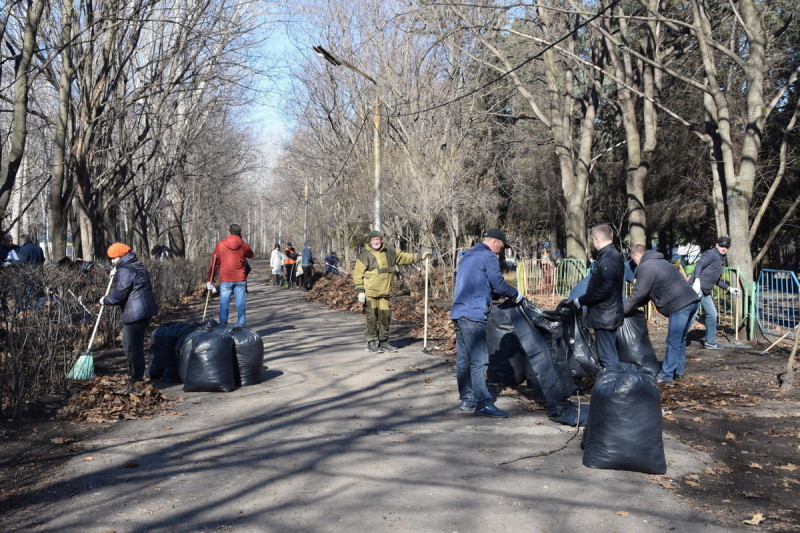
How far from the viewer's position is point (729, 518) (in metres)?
4.75

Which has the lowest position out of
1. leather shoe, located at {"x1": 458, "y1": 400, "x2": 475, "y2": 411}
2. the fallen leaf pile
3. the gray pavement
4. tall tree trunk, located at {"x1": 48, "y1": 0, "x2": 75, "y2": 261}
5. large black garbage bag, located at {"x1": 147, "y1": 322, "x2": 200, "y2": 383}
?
the gray pavement

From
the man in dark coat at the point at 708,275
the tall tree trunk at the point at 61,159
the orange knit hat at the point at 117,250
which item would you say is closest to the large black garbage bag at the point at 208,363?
the orange knit hat at the point at 117,250

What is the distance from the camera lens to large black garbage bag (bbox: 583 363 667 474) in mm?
5648

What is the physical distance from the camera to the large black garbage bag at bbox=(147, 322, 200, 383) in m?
9.58

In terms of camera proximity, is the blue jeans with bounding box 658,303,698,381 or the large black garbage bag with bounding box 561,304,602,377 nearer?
the large black garbage bag with bounding box 561,304,602,377

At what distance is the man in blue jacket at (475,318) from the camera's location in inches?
300

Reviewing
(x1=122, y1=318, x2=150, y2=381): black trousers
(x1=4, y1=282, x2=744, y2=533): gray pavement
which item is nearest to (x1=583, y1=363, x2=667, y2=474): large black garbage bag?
(x1=4, y1=282, x2=744, y2=533): gray pavement

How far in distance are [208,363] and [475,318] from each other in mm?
3142

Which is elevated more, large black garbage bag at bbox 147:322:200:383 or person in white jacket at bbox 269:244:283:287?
person in white jacket at bbox 269:244:283:287

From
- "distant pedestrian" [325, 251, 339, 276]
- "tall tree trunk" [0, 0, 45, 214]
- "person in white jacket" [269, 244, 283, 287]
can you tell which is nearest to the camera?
"tall tree trunk" [0, 0, 45, 214]

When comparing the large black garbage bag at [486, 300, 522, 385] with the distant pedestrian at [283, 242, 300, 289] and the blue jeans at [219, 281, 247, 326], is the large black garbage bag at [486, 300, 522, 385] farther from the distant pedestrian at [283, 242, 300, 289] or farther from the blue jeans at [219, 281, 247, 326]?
the distant pedestrian at [283, 242, 300, 289]

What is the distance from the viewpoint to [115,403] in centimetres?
788

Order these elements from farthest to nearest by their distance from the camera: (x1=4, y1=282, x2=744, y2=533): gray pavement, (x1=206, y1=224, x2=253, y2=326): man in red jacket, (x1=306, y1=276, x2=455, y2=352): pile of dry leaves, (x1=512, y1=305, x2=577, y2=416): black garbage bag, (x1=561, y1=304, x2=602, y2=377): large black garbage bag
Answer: (x1=306, y1=276, x2=455, y2=352): pile of dry leaves < (x1=206, y1=224, x2=253, y2=326): man in red jacket < (x1=561, y1=304, x2=602, y2=377): large black garbage bag < (x1=512, y1=305, x2=577, y2=416): black garbage bag < (x1=4, y1=282, x2=744, y2=533): gray pavement

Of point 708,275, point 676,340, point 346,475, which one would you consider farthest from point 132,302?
point 708,275
